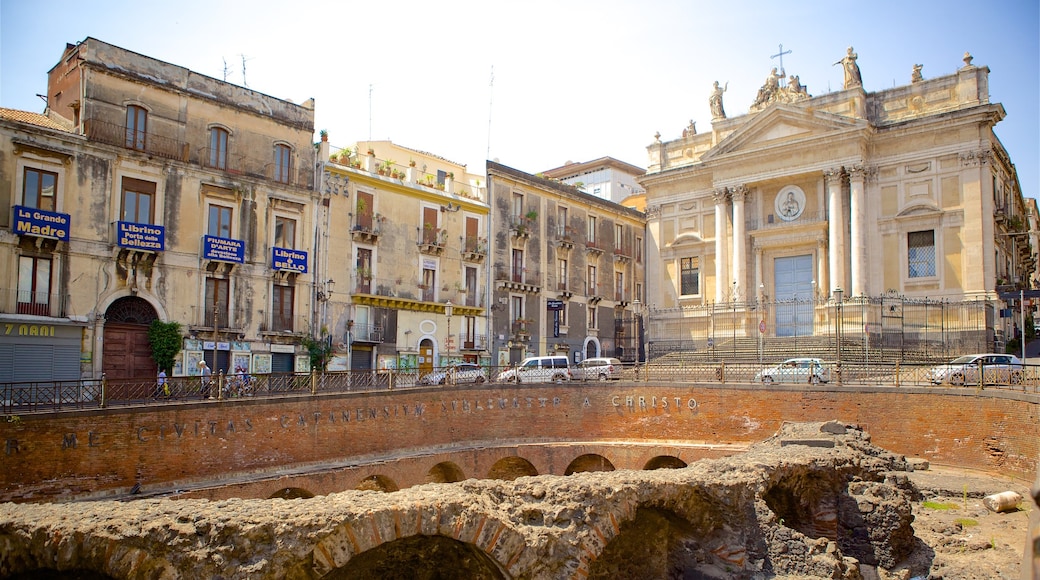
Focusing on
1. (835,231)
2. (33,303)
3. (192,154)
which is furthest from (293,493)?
(835,231)

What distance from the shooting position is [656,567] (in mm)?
11562

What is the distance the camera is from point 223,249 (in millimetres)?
29781

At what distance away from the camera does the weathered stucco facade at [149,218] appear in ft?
83.7

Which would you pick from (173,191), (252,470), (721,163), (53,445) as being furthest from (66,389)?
→ (721,163)

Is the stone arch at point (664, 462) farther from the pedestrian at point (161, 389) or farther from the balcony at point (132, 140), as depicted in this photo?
the balcony at point (132, 140)

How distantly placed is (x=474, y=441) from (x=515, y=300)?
15.0m

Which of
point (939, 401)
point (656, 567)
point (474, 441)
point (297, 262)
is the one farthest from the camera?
point (297, 262)

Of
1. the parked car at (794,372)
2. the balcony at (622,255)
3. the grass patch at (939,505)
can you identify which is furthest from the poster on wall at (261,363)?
the balcony at (622,255)

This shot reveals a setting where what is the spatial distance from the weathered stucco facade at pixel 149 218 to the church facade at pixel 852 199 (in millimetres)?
20219

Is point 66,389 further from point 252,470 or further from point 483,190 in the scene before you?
point 483,190

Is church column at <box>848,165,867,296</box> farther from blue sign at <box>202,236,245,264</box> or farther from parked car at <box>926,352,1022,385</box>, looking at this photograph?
blue sign at <box>202,236,245,264</box>

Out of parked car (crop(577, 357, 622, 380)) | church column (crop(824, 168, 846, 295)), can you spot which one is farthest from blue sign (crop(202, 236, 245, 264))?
church column (crop(824, 168, 846, 295))

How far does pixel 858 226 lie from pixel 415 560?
30.0 metres

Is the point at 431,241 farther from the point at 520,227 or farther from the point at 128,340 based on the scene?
the point at 128,340
